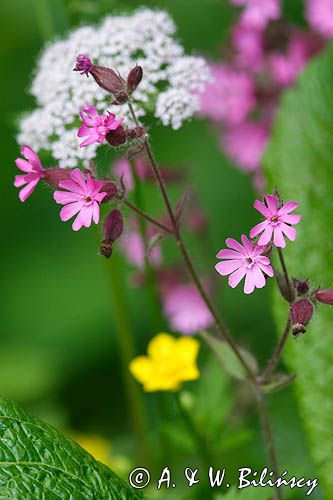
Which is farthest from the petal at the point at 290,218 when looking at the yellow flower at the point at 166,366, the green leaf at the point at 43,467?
the yellow flower at the point at 166,366

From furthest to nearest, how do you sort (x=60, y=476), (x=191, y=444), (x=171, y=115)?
(x=191, y=444)
(x=171, y=115)
(x=60, y=476)

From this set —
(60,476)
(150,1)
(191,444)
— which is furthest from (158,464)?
(150,1)

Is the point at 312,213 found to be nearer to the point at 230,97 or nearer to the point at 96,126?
the point at 230,97

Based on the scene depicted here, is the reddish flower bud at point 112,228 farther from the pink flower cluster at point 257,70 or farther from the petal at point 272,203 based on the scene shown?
the pink flower cluster at point 257,70

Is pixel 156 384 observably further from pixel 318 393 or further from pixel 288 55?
pixel 288 55

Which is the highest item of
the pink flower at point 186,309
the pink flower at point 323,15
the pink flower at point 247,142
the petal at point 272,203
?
the pink flower at point 323,15

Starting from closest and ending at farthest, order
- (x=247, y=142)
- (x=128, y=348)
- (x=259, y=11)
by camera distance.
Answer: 1. (x=128, y=348)
2. (x=259, y=11)
3. (x=247, y=142)
